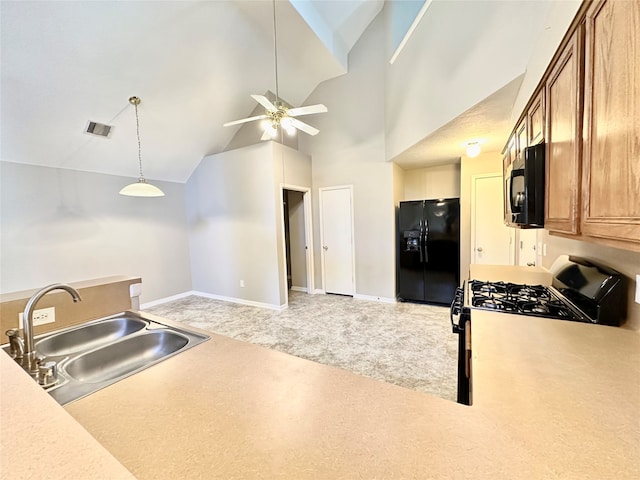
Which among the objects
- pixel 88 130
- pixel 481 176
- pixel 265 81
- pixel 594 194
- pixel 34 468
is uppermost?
pixel 265 81

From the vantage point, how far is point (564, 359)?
3.31 feet

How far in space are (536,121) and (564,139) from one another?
53cm

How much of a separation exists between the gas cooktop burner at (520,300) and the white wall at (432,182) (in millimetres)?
3025

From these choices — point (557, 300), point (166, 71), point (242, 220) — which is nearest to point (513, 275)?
point (557, 300)

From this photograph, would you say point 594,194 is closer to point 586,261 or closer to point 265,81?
point 586,261

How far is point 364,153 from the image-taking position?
14.9 feet

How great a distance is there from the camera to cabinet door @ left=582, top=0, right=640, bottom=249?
2.31 ft

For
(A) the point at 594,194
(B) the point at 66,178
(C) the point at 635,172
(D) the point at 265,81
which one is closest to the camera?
(C) the point at 635,172

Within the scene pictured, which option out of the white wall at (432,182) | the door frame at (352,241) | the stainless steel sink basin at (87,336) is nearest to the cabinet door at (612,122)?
the stainless steel sink basin at (87,336)

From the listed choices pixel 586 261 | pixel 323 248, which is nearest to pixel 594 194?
pixel 586 261

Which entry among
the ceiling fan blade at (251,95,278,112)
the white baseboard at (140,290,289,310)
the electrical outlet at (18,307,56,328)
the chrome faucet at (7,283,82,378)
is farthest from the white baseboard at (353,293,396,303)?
the chrome faucet at (7,283,82,378)

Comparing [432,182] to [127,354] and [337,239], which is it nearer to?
[337,239]

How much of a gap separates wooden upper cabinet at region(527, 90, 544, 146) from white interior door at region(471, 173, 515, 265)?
2.58 metres

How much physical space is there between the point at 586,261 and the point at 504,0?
1.73m
